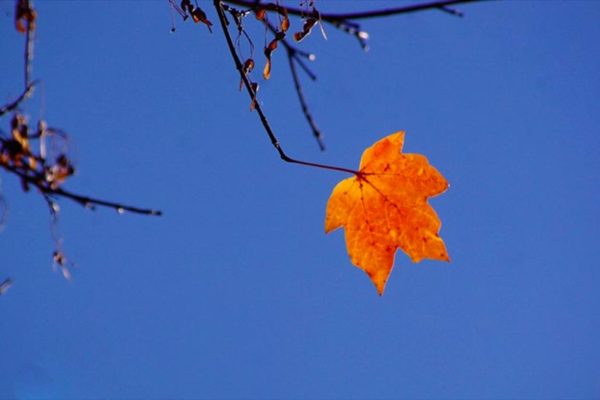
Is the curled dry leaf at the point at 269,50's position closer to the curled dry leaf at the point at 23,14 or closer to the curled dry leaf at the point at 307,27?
the curled dry leaf at the point at 307,27

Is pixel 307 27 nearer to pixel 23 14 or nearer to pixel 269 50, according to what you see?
pixel 269 50

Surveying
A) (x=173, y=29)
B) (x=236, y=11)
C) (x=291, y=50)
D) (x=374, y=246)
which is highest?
(x=173, y=29)

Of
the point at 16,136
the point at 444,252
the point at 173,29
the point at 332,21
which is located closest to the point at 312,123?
the point at 332,21

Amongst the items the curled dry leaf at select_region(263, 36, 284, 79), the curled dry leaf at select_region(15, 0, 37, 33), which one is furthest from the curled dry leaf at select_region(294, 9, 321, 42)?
the curled dry leaf at select_region(15, 0, 37, 33)

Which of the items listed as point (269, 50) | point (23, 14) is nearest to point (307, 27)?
point (269, 50)

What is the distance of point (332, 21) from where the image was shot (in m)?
1.17

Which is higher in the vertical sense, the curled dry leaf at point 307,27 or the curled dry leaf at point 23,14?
the curled dry leaf at point 307,27

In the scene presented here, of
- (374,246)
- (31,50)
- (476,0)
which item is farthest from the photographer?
(374,246)

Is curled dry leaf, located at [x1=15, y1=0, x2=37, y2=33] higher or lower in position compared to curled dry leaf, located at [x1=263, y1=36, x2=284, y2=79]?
lower

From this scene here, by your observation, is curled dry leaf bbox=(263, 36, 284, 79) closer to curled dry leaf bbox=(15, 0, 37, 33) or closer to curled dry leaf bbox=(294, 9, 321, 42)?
curled dry leaf bbox=(294, 9, 321, 42)

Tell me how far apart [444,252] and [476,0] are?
36.6 inches

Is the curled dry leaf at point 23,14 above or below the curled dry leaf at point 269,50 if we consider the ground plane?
below

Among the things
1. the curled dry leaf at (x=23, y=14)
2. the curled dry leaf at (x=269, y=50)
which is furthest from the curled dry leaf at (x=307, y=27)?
the curled dry leaf at (x=23, y=14)

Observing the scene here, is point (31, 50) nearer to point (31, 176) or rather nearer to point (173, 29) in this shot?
point (31, 176)
